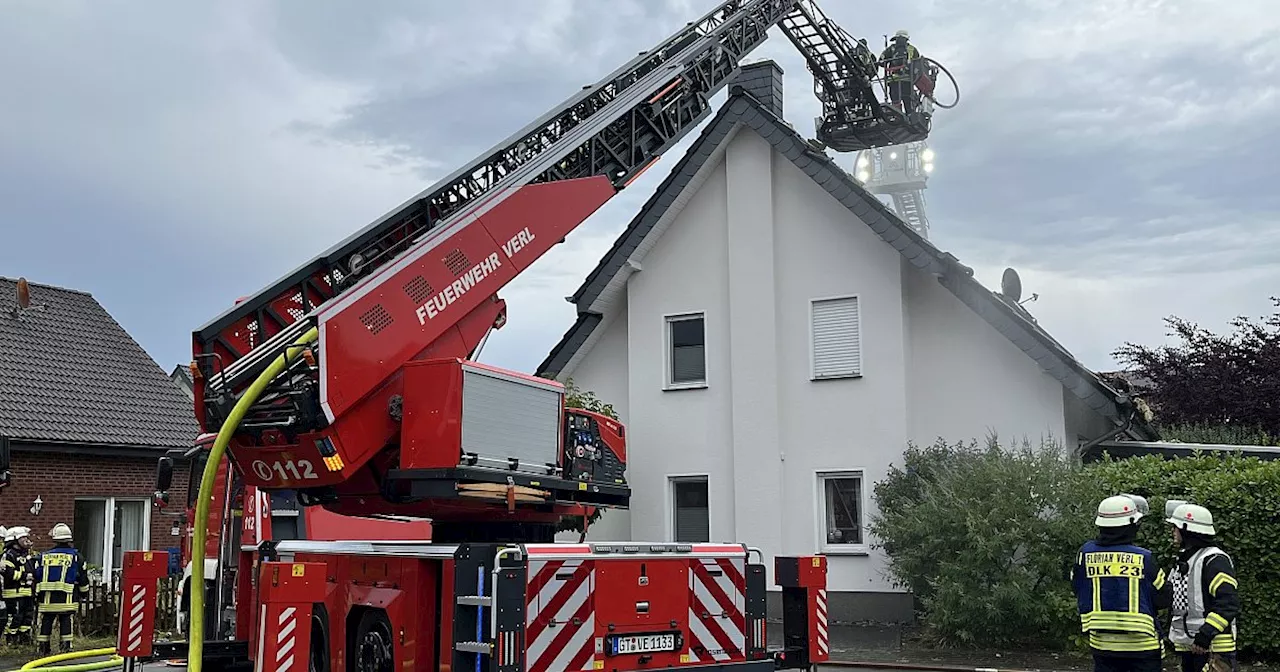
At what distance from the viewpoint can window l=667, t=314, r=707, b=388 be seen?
1855 cm

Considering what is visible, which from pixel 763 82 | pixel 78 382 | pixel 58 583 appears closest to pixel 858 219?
pixel 763 82

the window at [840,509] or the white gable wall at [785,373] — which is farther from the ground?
the white gable wall at [785,373]

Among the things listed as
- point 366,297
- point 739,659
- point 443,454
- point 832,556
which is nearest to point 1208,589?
point 739,659

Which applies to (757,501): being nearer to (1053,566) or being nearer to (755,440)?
(755,440)

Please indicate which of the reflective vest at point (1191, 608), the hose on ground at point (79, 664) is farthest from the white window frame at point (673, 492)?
the reflective vest at point (1191, 608)

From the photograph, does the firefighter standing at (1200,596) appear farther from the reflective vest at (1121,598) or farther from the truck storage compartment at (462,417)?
the truck storage compartment at (462,417)

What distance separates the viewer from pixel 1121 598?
7.56 m

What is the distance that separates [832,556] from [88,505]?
12284mm

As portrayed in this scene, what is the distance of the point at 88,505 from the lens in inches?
792

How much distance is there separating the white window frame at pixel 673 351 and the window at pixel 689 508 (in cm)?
141

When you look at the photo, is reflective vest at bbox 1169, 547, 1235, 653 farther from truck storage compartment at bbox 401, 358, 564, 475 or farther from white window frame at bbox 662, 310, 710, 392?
white window frame at bbox 662, 310, 710, 392

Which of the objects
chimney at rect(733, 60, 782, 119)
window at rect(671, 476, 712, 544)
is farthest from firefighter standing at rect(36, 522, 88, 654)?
chimney at rect(733, 60, 782, 119)

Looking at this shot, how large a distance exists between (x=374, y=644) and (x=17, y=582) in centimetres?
913

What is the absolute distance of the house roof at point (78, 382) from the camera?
63.6 ft
